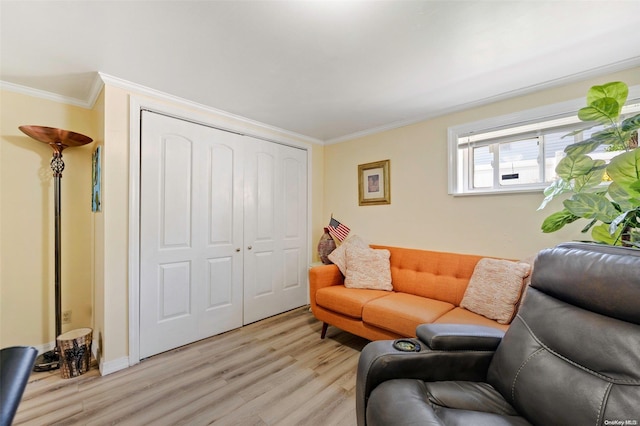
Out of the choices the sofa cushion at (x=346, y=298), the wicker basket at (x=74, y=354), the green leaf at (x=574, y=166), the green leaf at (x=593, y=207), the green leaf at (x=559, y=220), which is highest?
the green leaf at (x=574, y=166)

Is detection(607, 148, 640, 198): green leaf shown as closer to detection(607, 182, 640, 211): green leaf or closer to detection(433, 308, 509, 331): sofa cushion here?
detection(607, 182, 640, 211): green leaf

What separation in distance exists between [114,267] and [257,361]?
54.5 inches

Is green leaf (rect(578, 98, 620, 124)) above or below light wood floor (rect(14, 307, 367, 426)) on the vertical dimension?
above

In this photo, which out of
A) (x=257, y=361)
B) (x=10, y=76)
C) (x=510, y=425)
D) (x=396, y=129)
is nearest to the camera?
(x=510, y=425)

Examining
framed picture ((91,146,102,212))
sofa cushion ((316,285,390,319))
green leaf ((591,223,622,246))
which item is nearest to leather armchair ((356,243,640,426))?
green leaf ((591,223,622,246))

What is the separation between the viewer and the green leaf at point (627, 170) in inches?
44.4

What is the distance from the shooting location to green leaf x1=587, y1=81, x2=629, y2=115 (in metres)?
1.26

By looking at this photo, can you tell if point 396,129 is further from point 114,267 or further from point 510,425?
point 114,267

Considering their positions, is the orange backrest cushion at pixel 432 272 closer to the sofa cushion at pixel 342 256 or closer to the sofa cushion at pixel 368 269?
the sofa cushion at pixel 368 269

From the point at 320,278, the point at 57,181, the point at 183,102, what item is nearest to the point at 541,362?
→ the point at 320,278

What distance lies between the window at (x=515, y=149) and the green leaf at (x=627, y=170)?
3.19 feet

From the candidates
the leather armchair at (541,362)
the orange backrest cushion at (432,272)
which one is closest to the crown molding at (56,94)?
the leather armchair at (541,362)

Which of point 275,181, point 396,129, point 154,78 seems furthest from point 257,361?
point 396,129

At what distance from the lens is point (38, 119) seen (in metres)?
2.25
